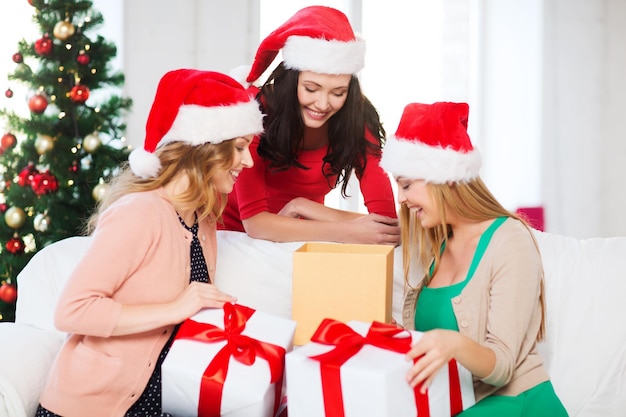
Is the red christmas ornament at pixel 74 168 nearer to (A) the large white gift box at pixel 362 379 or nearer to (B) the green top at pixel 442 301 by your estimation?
(B) the green top at pixel 442 301

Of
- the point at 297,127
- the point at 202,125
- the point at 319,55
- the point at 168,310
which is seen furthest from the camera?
the point at 297,127

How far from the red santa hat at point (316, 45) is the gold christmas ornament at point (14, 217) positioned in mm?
1634

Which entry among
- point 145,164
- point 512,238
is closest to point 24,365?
point 145,164

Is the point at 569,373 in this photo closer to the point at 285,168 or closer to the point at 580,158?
the point at 285,168

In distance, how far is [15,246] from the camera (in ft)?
11.6

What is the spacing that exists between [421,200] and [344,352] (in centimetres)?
51

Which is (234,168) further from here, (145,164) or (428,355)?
(428,355)

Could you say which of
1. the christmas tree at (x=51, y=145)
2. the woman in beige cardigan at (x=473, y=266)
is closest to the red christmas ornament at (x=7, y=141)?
the christmas tree at (x=51, y=145)

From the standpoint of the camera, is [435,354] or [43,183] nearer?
[435,354]

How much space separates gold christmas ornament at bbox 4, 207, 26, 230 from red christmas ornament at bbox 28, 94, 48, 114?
469 millimetres

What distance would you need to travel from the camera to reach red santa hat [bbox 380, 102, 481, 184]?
183cm

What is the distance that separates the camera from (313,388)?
1.52m

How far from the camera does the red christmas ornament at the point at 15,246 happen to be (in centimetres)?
354

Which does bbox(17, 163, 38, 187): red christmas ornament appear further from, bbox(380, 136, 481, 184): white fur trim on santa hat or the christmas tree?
bbox(380, 136, 481, 184): white fur trim on santa hat
